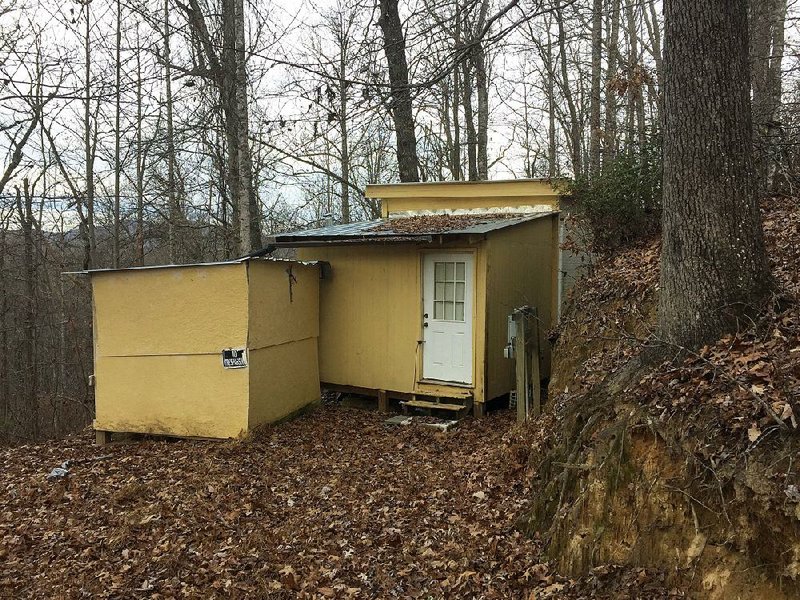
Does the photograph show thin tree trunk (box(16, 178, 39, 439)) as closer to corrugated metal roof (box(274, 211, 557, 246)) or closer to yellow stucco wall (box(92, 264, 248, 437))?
yellow stucco wall (box(92, 264, 248, 437))

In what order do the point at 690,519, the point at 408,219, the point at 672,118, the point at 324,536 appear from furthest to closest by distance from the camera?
the point at 408,219, the point at 324,536, the point at 672,118, the point at 690,519

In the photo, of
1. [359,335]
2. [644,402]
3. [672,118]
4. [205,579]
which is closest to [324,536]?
[205,579]

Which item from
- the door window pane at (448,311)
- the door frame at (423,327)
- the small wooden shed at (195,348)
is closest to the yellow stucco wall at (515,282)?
the door frame at (423,327)

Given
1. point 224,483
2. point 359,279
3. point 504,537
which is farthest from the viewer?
point 359,279

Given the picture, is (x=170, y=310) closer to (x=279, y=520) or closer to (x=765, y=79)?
(x=279, y=520)

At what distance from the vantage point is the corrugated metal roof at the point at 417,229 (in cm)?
834

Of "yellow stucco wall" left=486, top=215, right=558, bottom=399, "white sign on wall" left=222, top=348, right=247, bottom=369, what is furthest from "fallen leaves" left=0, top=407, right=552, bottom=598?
"yellow stucco wall" left=486, top=215, right=558, bottom=399

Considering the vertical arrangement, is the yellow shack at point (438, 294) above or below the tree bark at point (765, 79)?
below

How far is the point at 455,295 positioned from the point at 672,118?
4.87 metres

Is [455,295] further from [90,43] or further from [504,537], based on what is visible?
[90,43]

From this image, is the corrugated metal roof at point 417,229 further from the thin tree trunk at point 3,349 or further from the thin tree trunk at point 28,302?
the thin tree trunk at point 3,349

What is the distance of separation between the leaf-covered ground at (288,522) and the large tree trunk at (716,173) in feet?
6.22

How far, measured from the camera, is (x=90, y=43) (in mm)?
13773

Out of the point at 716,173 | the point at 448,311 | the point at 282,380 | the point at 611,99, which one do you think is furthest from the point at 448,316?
the point at 611,99
